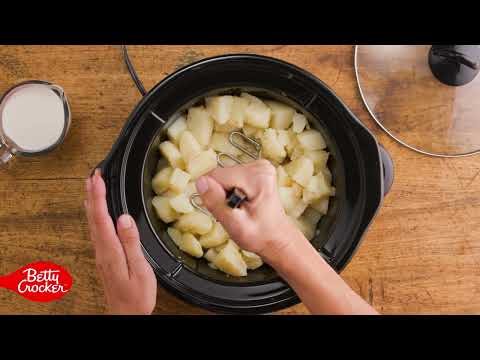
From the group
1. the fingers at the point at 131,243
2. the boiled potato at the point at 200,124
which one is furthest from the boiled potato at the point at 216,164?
the fingers at the point at 131,243

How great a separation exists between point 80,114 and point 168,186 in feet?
1.08

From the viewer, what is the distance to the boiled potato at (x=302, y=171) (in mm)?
1053

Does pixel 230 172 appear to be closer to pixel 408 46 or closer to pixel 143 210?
pixel 143 210

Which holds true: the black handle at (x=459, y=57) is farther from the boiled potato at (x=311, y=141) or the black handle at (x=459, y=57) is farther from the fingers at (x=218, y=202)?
the fingers at (x=218, y=202)

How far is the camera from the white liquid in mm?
1156

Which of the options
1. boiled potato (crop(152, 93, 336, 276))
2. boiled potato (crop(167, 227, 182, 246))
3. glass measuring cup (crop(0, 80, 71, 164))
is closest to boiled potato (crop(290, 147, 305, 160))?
boiled potato (crop(152, 93, 336, 276))

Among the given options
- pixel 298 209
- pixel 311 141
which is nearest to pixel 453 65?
pixel 311 141

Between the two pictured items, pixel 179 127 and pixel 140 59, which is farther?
pixel 140 59

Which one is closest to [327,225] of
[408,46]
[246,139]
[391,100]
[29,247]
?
[246,139]

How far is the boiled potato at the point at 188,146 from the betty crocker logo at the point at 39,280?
0.44 m

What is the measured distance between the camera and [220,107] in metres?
1.06

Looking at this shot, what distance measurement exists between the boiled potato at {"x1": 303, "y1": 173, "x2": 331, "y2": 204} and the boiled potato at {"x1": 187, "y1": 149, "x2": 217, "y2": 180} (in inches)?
8.6

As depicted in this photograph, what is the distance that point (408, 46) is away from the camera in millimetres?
1208

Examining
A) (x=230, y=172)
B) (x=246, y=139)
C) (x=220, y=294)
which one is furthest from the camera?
(x=246, y=139)
